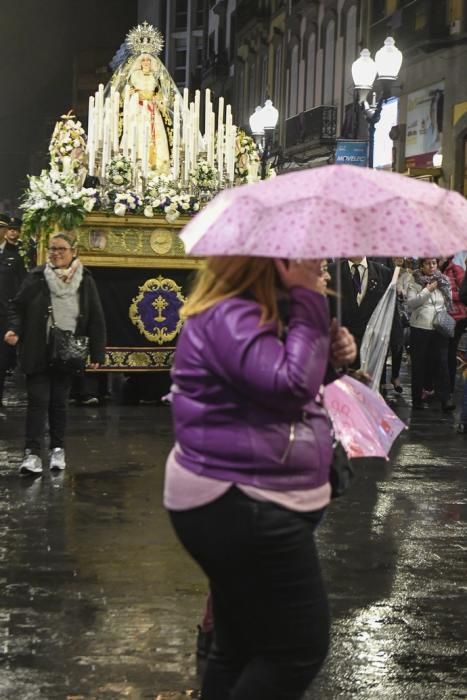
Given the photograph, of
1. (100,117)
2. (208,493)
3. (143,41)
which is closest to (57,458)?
(100,117)

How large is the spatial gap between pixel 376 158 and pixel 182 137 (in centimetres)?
1811

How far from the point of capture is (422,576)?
7477 mm

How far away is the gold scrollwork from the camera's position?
15.4 m

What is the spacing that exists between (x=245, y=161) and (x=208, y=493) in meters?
13.4

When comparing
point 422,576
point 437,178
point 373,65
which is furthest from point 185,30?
point 422,576

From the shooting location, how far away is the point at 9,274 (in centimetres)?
1516

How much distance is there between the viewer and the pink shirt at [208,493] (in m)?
3.79

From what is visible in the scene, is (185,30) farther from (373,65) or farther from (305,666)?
(305,666)

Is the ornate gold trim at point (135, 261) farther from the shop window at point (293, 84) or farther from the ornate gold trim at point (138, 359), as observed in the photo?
the shop window at point (293, 84)

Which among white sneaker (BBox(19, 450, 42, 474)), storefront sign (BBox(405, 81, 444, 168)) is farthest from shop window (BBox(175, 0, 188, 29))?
white sneaker (BBox(19, 450, 42, 474))

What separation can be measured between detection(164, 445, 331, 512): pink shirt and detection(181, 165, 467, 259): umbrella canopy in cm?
61

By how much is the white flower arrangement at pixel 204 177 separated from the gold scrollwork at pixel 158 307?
4.01 ft

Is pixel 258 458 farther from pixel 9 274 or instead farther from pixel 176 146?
pixel 176 146

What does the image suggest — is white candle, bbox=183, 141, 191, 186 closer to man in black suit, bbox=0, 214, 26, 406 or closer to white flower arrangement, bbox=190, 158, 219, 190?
white flower arrangement, bbox=190, 158, 219, 190
